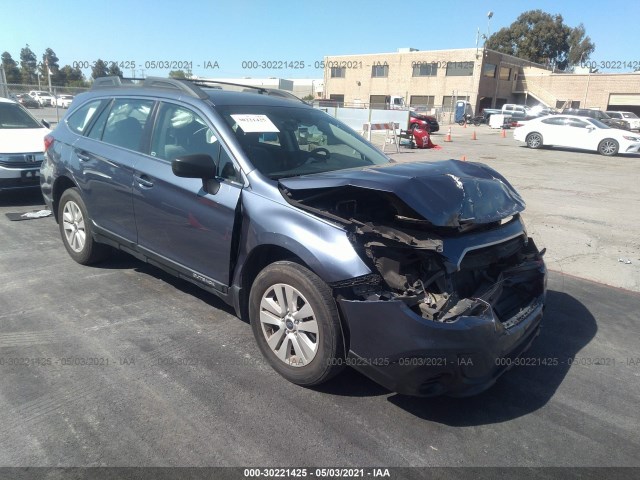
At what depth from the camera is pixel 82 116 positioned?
200 inches

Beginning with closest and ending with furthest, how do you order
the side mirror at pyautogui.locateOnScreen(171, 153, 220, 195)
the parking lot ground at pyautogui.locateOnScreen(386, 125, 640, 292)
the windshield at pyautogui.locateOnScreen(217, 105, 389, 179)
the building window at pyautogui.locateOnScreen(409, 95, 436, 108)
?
the side mirror at pyautogui.locateOnScreen(171, 153, 220, 195)
the windshield at pyautogui.locateOnScreen(217, 105, 389, 179)
the parking lot ground at pyautogui.locateOnScreen(386, 125, 640, 292)
the building window at pyautogui.locateOnScreen(409, 95, 436, 108)

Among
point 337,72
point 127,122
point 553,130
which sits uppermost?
point 337,72

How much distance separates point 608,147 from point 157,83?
20.9 m

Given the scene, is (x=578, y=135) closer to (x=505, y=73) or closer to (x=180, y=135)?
(x=180, y=135)

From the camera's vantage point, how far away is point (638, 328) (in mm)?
4195

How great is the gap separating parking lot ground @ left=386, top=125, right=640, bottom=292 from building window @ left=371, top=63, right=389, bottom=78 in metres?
45.9

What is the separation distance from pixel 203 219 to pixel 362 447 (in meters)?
1.93

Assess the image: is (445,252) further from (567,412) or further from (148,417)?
(148,417)

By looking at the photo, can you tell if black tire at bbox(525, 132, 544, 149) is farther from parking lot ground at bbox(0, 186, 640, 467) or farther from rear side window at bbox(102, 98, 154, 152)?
rear side window at bbox(102, 98, 154, 152)

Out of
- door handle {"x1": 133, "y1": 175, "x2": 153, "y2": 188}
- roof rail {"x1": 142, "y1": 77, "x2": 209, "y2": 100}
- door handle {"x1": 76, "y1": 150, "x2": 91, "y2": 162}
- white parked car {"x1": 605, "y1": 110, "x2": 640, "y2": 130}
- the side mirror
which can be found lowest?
door handle {"x1": 133, "y1": 175, "x2": 153, "y2": 188}

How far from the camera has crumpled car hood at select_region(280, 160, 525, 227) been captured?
2822 mm

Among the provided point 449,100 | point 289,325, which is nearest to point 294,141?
point 289,325

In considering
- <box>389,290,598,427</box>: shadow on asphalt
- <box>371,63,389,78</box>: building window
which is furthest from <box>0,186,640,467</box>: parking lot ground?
<box>371,63,389,78</box>: building window

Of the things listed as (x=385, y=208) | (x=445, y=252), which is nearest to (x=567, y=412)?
(x=445, y=252)
